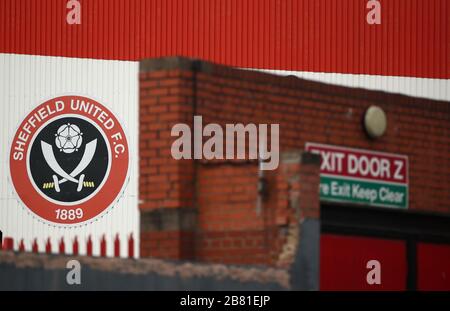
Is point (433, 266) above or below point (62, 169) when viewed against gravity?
below

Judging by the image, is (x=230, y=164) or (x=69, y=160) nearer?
(x=230, y=164)

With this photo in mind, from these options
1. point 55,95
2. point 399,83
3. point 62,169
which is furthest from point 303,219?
point 55,95

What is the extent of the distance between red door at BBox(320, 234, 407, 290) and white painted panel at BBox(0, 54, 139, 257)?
978 centimetres

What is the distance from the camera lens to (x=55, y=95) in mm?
25516

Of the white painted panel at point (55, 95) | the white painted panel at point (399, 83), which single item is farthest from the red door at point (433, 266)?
the white painted panel at point (55, 95)

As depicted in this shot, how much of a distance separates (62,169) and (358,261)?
12.3m

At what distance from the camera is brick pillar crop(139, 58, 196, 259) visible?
1209 centimetres

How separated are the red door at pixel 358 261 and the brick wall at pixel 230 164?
3.53 feet

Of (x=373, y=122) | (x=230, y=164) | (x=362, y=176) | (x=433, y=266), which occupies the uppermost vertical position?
(x=373, y=122)

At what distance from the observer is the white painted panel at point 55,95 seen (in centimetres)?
2355

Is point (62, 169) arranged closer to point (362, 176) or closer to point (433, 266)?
point (433, 266)

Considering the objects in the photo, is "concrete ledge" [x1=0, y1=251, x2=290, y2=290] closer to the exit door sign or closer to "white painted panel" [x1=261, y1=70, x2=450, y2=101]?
the exit door sign

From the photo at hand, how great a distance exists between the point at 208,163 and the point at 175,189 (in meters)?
0.43

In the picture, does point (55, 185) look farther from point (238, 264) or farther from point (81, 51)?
point (238, 264)
